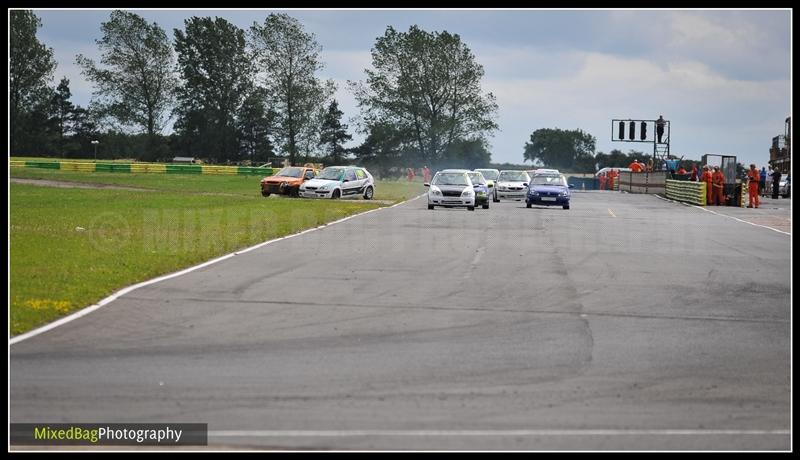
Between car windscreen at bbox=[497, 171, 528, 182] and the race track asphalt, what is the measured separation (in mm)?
29065

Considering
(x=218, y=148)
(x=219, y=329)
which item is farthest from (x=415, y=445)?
(x=218, y=148)

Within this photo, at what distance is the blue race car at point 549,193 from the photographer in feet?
125

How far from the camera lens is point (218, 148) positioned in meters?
96.9

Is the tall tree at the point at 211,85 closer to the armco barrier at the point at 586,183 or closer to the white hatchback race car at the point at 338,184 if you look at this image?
the armco barrier at the point at 586,183

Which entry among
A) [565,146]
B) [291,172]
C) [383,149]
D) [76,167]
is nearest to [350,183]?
[291,172]

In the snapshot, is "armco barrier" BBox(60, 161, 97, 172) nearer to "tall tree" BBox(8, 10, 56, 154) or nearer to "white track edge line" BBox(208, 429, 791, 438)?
"tall tree" BBox(8, 10, 56, 154)

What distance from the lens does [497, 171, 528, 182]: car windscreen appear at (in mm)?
46456

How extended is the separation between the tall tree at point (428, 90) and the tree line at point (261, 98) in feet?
0.29

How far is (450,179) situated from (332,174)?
24.7 ft

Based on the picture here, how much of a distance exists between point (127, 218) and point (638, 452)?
2034cm

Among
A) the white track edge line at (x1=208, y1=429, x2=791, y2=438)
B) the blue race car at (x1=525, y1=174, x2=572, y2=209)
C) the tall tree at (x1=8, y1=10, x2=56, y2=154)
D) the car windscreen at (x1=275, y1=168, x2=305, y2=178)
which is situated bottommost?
the white track edge line at (x1=208, y1=429, x2=791, y2=438)

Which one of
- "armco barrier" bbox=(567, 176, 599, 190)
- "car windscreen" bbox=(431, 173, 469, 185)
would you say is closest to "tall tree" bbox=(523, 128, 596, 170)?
"armco barrier" bbox=(567, 176, 599, 190)

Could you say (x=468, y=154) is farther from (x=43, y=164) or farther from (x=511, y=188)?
(x=511, y=188)

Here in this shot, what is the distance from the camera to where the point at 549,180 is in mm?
39750
